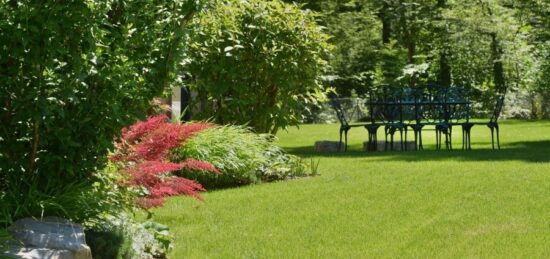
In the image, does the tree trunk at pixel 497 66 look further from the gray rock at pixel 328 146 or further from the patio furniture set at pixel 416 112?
the gray rock at pixel 328 146

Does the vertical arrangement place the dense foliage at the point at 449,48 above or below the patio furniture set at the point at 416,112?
above

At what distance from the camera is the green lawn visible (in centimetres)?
628

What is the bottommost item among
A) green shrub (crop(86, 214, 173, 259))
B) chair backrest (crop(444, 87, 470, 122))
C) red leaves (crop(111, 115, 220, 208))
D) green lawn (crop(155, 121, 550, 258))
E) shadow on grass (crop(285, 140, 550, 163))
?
green lawn (crop(155, 121, 550, 258))

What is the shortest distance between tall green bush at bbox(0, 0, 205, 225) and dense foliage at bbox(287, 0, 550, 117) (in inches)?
1055

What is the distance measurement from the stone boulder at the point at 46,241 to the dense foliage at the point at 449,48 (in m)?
27.6

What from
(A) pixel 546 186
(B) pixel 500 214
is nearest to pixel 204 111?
(A) pixel 546 186

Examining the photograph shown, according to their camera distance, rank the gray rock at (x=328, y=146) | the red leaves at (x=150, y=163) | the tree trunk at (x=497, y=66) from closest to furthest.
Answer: the red leaves at (x=150, y=163)
the gray rock at (x=328, y=146)
the tree trunk at (x=497, y=66)

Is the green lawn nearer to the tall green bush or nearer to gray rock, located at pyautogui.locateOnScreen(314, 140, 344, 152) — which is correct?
the tall green bush

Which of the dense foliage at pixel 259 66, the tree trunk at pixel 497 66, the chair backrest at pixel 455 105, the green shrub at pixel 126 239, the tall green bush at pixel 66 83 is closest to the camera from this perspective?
the tall green bush at pixel 66 83

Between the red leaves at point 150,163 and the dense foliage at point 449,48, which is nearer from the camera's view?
the red leaves at point 150,163

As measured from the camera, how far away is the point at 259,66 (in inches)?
489

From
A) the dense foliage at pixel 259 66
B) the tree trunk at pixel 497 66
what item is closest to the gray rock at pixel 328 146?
the dense foliage at pixel 259 66

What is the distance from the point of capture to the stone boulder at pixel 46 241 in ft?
14.6

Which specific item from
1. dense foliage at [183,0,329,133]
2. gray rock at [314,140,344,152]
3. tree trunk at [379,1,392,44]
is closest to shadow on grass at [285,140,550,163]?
gray rock at [314,140,344,152]
